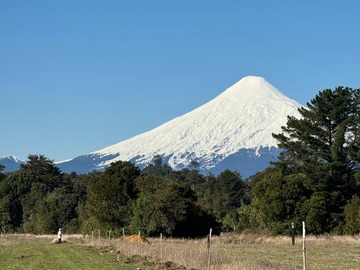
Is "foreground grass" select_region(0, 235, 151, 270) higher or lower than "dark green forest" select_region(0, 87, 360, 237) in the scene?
lower

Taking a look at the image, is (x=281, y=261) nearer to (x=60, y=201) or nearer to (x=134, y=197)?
(x=134, y=197)

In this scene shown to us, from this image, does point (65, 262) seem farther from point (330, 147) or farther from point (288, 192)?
point (330, 147)

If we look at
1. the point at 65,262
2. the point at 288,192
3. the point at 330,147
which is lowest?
the point at 65,262

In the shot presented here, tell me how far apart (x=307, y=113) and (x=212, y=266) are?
43.8 metres

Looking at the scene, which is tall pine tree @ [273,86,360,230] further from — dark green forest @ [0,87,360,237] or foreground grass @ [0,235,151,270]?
foreground grass @ [0,235,151,270]

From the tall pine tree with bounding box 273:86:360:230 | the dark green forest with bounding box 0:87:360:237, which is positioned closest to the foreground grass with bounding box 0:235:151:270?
the dark green forest with bounding box 0:87:360:237

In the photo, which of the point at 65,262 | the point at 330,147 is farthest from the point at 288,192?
the point at 65,262

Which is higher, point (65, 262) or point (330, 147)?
point (330, 147)

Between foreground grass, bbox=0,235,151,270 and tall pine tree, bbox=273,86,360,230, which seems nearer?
foreground grass, bbox=0,235,151,270

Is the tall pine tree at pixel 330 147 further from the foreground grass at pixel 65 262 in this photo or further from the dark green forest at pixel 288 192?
the foreground grass at pixel 65 262

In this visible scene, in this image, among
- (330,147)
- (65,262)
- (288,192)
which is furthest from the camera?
(330,147)

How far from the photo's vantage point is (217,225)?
2352 inches

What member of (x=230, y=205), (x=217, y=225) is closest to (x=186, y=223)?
(x=217, y=225)

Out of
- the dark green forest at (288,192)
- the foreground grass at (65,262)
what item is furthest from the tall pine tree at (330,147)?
the foreground grass at (65,262)
